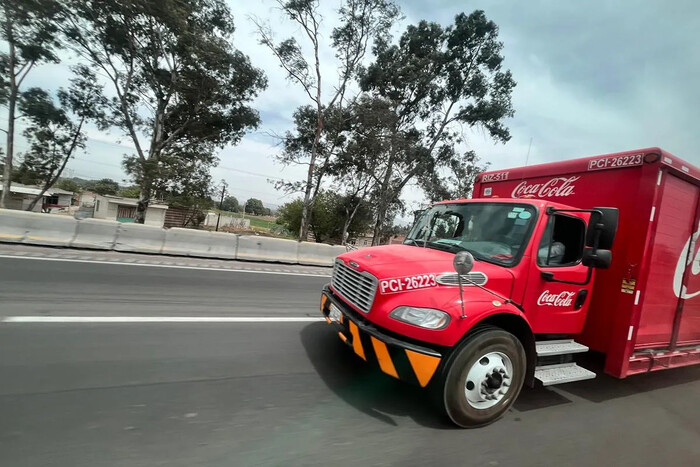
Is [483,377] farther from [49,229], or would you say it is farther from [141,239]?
[49,229]

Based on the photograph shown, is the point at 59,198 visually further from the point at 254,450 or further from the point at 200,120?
the point at 254,450

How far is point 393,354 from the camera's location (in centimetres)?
309

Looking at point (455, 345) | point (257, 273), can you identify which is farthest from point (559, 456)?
point (257, 273)

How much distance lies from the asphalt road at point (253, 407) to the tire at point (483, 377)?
15 centimetres

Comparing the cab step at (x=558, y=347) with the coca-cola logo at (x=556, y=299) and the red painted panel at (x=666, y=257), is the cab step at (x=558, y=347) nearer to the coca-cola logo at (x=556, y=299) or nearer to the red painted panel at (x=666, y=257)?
the coca-cola logo at (x=556, y=299)

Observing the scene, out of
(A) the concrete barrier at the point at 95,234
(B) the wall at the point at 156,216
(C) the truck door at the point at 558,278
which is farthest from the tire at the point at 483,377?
(B) the wall at the point at 156,216

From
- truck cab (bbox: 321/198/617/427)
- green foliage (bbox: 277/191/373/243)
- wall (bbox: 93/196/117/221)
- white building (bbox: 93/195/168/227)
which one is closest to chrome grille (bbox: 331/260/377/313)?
truck cab (bbox: 321/198/617/427)

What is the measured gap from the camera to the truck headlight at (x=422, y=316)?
3020mm

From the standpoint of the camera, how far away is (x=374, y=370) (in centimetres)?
409

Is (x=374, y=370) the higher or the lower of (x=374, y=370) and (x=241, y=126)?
the lower

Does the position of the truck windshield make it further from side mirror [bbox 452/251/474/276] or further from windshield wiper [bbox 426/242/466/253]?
side mirror [bbox 452/251/474/276]

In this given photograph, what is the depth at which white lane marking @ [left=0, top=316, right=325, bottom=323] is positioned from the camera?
4.43 meters

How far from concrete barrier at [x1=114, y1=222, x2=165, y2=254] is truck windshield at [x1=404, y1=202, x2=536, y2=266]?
8.97 metres

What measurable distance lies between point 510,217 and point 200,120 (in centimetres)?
2106
